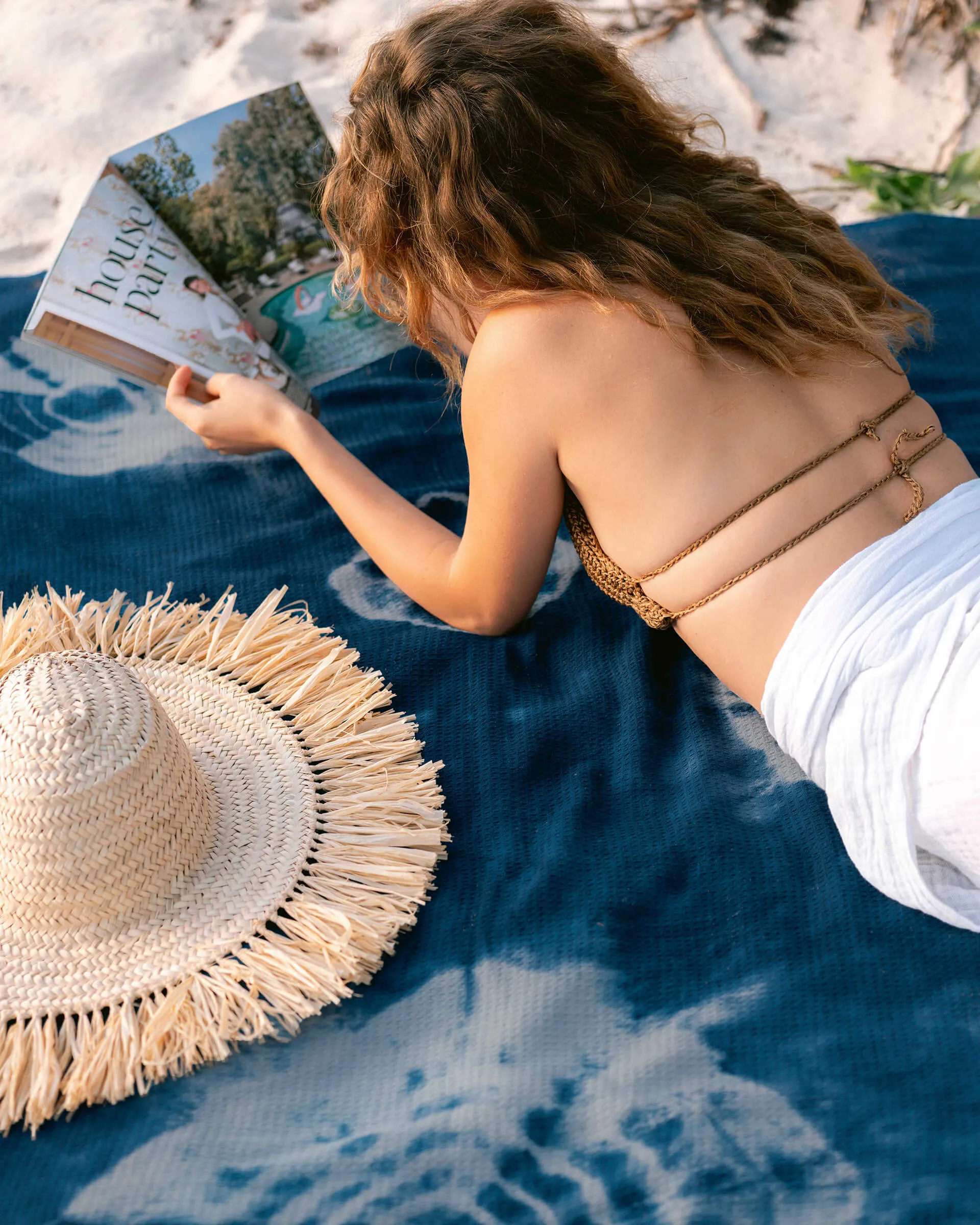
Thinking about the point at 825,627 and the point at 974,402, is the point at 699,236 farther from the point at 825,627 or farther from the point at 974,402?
the point at 974,402

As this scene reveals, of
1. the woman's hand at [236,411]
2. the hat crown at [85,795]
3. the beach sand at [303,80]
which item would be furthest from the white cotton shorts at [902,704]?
the beach sand at [303,80]

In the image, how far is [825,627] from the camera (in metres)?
1.04

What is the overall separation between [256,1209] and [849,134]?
2.60 m

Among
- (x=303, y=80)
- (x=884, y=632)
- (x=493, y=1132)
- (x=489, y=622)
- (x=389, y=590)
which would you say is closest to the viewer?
(x=493, y=1132)

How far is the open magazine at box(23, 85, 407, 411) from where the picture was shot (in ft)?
4.83

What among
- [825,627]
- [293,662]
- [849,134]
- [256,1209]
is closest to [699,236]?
[825,627]

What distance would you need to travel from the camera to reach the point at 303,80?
8.63 feet

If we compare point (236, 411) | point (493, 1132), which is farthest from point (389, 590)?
point (493, 1132)

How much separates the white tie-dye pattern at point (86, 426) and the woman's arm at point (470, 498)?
14 cm

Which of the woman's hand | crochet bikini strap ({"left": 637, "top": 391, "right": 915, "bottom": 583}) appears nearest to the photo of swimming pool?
the woman's hand

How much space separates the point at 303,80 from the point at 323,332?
125 centimetres

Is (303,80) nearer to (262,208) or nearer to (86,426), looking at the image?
(262,208)

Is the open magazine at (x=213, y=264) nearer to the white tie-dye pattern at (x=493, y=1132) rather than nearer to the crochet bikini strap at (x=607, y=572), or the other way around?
the crochet bikini strap at (x=607, y=572)

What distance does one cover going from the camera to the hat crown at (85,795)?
900 millimetres
